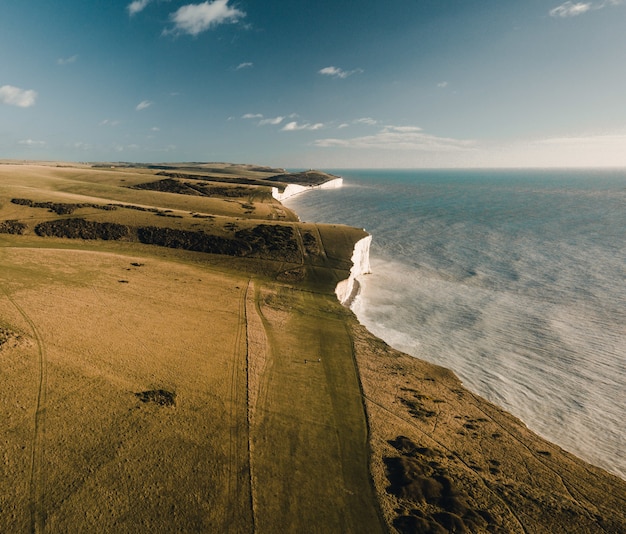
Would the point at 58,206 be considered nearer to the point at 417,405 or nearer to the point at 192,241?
the point at 192,241

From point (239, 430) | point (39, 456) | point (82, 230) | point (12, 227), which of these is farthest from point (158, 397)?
point (12, 227)

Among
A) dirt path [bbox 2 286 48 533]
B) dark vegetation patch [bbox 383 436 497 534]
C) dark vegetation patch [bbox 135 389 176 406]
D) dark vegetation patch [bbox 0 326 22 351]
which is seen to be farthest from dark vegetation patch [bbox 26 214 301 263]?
dark vegetation patch [bbox 383 436 497 534]

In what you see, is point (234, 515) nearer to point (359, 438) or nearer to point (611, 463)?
point (359, 438)

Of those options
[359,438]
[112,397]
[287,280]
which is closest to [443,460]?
[359,438]

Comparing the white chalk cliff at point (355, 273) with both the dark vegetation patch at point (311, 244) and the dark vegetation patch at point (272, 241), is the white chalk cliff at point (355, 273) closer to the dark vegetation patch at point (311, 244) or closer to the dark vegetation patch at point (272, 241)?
the dark vegetation patch at point (311, 244)

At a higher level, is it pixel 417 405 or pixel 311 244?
pixel 311 244

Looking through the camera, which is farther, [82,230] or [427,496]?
[82,230]

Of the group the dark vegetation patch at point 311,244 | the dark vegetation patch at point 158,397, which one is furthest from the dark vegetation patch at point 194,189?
the dark vegetation patch at point 158,397

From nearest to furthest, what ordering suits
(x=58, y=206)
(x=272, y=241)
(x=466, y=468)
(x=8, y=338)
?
(x=466, y=468) → (x=8, y=338) → (x=272, y=241) → (x=58, y=206)
